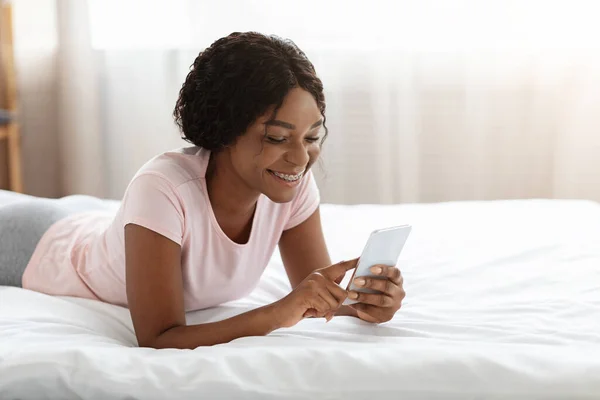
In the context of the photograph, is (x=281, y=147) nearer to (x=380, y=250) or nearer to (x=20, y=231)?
(x=380, y=250)

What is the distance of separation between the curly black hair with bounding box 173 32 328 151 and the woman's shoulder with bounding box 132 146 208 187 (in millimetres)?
58

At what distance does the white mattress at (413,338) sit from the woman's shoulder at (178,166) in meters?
0.29

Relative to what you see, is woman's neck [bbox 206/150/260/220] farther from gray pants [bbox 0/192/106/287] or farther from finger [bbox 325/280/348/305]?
gray pants [bbox 0/192/106/287]

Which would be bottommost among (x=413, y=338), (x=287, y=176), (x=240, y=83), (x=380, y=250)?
(x=413, y=338)

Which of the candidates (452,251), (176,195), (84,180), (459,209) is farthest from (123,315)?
(84,180)

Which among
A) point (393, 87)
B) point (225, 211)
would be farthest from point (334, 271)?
point (393, 87)

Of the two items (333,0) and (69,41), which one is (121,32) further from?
(333,0)

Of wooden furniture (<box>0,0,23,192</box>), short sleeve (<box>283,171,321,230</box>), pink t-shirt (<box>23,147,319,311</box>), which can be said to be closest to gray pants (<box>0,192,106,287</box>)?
pink t-shirt (<box>23,147,319,311</box>)

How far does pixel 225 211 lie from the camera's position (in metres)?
1.48

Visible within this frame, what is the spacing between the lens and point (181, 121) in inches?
57.1

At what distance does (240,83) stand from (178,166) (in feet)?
0.64

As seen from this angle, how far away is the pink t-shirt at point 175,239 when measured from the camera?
1331 millimetres

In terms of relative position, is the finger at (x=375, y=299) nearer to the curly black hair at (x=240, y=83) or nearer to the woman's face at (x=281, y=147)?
the woman's face at (x=281, y=147)

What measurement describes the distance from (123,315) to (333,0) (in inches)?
77.2
